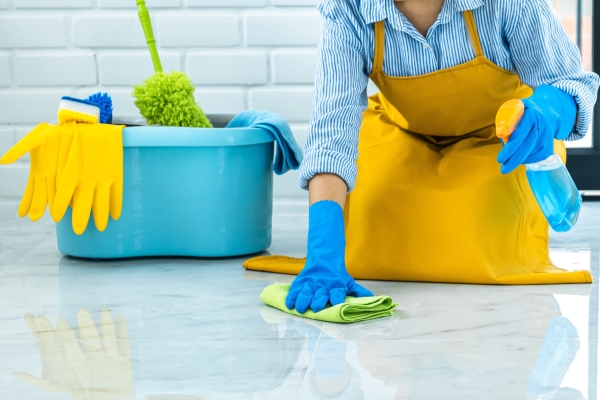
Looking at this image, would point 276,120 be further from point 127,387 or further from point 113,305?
point 127,387

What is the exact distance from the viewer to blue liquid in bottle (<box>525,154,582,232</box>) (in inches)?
60.7

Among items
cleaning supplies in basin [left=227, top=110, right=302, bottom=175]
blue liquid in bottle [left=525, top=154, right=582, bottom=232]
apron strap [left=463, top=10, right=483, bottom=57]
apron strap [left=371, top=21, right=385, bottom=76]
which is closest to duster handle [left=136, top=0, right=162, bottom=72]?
cleaning supplies in basin [left=227, top=110, right=302, bottom=175]

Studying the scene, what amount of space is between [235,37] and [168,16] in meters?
0.19

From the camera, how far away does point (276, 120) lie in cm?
182

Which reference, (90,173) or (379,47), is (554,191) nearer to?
(379,47)

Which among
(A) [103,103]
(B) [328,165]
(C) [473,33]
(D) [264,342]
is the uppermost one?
(C) [473,33]

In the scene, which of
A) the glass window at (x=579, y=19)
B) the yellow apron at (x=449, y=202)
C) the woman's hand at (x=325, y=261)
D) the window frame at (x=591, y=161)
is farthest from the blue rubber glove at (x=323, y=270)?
the glass window at (x=579, y=19)

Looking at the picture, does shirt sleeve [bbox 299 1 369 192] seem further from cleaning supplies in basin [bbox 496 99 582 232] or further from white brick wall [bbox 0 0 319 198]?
white brick wall [bbox 0 0 319 198]

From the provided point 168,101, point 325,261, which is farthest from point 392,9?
point 168,101

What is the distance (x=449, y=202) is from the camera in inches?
62.5

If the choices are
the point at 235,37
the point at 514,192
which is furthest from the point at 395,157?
the point at 235,37

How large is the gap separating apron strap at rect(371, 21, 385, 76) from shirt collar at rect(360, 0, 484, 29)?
0.02 metres

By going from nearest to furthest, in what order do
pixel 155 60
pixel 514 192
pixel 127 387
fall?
pixel 127 387 → pixel 514 192 → pixel 155 60

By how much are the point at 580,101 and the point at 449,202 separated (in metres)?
0.29
